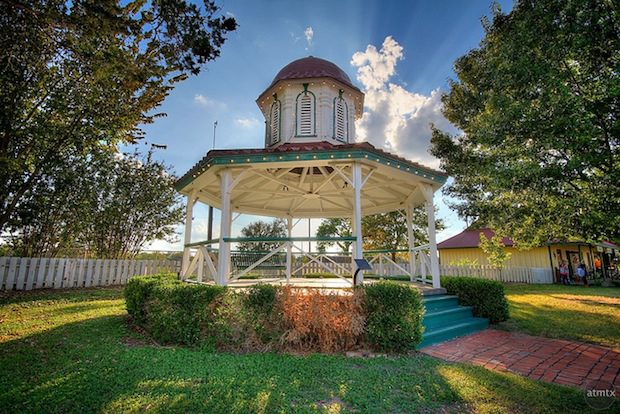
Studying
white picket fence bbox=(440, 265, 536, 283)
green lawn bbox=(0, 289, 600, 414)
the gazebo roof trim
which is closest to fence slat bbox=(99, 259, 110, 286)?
green lawn bbox=(0, 289, 600, 414)

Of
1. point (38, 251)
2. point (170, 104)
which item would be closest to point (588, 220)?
point (170, 104)

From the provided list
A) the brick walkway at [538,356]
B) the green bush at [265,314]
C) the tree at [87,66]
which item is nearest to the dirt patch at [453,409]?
the brick walkway at [538,356]

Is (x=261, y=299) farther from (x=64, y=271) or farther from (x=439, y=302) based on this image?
(x=64, y=271)

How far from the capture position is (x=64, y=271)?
449 inches

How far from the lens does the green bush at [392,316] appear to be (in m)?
5.00

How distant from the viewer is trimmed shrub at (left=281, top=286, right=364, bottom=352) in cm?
495

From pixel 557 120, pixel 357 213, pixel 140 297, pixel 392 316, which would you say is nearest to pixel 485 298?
pixel 392 316

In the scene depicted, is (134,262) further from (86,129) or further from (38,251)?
(86,129)

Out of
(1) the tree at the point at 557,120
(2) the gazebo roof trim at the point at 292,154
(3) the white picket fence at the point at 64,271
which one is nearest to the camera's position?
(1) the tree at the point at 557,120

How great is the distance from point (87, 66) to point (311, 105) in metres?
5.76

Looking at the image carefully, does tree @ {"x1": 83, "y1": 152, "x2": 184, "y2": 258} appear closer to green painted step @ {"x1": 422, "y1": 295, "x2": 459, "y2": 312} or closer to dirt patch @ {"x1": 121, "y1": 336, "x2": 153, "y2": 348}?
dirt patch @ {"x1": 121, "y1": 336, "x2": 153, "y2": 348}

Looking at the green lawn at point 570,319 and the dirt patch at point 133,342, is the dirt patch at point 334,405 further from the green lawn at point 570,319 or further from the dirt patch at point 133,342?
the green lawn at point 570,319

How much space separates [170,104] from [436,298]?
8982 mm

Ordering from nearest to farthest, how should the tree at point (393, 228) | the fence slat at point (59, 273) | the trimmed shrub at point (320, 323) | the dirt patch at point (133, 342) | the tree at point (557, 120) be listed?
the trimmed shrub at point (320, 323), the dirt patch at point (133, 342), the tree at point (557, 120), the fence slat at point (59, 273), the tree at point (393, 228)
